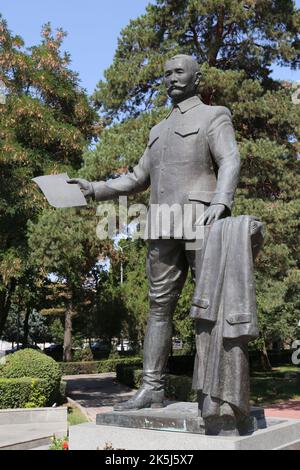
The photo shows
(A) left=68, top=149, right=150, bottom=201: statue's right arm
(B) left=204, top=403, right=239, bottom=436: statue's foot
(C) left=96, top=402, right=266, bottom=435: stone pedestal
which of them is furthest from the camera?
(A) left=68, top=149, right=150, bottom=201: statue's right arm

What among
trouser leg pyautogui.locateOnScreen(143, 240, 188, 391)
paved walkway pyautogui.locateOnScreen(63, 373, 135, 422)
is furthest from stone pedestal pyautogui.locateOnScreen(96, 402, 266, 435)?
paved walkway pyautogui.locateOnScreen(63, 373, 135, 422)

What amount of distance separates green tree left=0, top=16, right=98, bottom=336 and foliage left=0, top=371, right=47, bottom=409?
4.79 m

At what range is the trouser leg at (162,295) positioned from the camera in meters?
4.93

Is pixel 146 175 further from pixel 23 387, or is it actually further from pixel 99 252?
pixel 99 252

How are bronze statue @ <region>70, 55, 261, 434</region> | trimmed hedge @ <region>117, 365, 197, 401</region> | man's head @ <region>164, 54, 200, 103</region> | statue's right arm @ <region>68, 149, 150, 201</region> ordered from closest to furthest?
bronze statue @ <region>70, 55, 261, 434</region>, man's head @ <region>164, 54, 200, 103</region>, statue's right arm @ <region>68, 149, 150, 201</region>, trimmed hedge @ <region>117, 365, 197, 401</region>

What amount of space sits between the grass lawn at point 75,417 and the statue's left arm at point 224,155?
8.56 m

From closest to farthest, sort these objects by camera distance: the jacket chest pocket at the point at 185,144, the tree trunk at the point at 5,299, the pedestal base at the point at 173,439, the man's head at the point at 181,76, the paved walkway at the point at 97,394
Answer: the pedestal base at the point at 173,439 < the jacket chest pocket at the point at 185,144 < the man's head at the point at 181,76 < the paved walkway at the point at 97,394 < the tree trunk at the point at 5,299

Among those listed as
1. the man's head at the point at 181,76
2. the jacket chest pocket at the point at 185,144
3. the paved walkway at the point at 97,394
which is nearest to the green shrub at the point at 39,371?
the paved walkway at the point at 97,394

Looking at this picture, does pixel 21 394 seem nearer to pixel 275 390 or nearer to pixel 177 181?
pixel 275 390

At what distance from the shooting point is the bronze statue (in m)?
4.28

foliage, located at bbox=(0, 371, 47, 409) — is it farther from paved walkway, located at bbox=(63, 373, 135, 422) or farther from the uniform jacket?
the uniform jacket

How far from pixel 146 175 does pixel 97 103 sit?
43.5 ft

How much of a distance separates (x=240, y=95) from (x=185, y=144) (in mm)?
11559

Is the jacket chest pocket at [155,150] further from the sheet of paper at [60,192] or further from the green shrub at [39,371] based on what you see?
the green shrub at [39,371]
